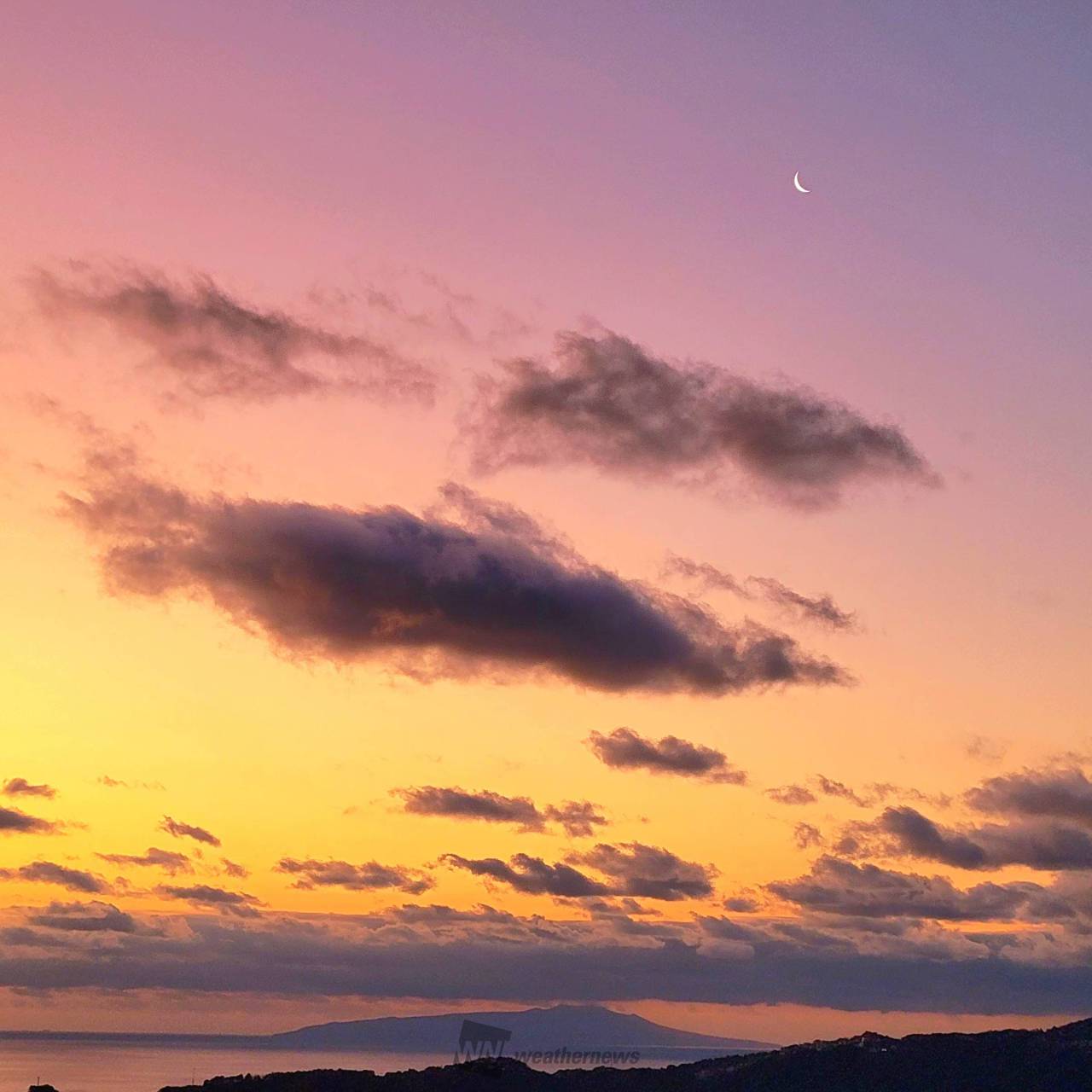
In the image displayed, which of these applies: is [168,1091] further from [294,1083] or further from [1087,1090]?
[1087,1090]

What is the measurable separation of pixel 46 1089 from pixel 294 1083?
114 feet

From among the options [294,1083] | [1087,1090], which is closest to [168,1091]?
[294,1083]

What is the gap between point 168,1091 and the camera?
196 meters

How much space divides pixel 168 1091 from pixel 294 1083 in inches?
680

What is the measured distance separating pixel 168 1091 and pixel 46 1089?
17.9 metres

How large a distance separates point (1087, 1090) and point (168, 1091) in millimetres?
129160

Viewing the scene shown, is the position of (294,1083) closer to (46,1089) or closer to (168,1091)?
(168,1091)

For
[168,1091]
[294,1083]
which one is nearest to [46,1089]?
[168,1091]

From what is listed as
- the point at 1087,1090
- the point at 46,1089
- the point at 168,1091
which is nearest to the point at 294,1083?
the point at 168,1091

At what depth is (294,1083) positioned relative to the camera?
655ft

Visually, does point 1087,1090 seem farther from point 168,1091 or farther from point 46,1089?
point 46,1089

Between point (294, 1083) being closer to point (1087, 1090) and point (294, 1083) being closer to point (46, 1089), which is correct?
point (46, 1089)

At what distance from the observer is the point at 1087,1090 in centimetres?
19988
